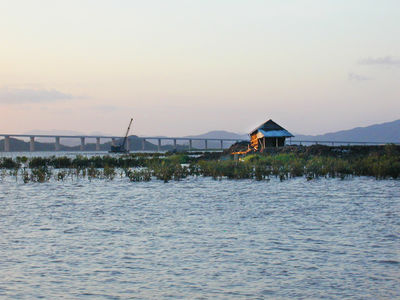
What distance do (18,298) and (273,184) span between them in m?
25.4

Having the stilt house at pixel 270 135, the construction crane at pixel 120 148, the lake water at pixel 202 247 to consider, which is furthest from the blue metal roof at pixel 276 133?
the construction crane at pixel 120 148

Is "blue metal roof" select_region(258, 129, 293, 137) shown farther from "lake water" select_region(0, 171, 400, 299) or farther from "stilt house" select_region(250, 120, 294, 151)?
"lake water" select_region(0, 171, 400, 299)

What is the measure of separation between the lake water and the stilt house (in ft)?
150

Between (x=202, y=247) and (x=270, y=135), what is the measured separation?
2296 inches

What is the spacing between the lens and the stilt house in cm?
7150

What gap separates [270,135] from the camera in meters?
70.8

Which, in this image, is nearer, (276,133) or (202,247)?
(202,247)

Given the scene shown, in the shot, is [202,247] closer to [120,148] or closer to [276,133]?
[276,133]

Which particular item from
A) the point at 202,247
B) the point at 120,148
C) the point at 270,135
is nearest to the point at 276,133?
the point at 270,135

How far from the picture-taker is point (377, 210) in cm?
2028

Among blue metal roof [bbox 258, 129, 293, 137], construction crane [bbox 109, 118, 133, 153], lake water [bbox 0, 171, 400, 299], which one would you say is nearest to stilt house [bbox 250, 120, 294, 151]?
blue metal roof [bbox 258, 129, 293, 137]

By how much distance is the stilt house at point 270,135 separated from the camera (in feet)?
235

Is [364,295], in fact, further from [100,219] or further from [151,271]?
[100,219]

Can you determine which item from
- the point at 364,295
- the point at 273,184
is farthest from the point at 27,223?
the point at 273,184
